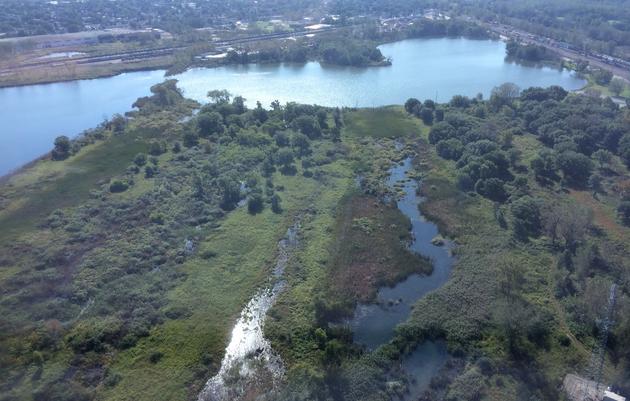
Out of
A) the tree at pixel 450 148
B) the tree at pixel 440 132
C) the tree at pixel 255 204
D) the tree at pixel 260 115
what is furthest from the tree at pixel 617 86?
the tree at pixel 255 204

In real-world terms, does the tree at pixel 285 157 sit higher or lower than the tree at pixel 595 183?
higher

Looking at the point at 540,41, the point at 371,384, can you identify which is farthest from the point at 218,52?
the point at 371,384

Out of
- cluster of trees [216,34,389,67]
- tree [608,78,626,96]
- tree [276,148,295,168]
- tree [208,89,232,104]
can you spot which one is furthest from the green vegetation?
cluster of trees [216,34,389,67]

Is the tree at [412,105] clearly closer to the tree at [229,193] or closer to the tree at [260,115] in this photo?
the tree at [260,115]

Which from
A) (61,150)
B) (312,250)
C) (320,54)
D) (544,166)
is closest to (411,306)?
(312,250)

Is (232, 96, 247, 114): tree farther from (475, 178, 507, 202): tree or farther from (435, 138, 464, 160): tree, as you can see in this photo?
(475, 178, 507, 202): tree

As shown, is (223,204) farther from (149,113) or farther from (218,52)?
(218,52)
